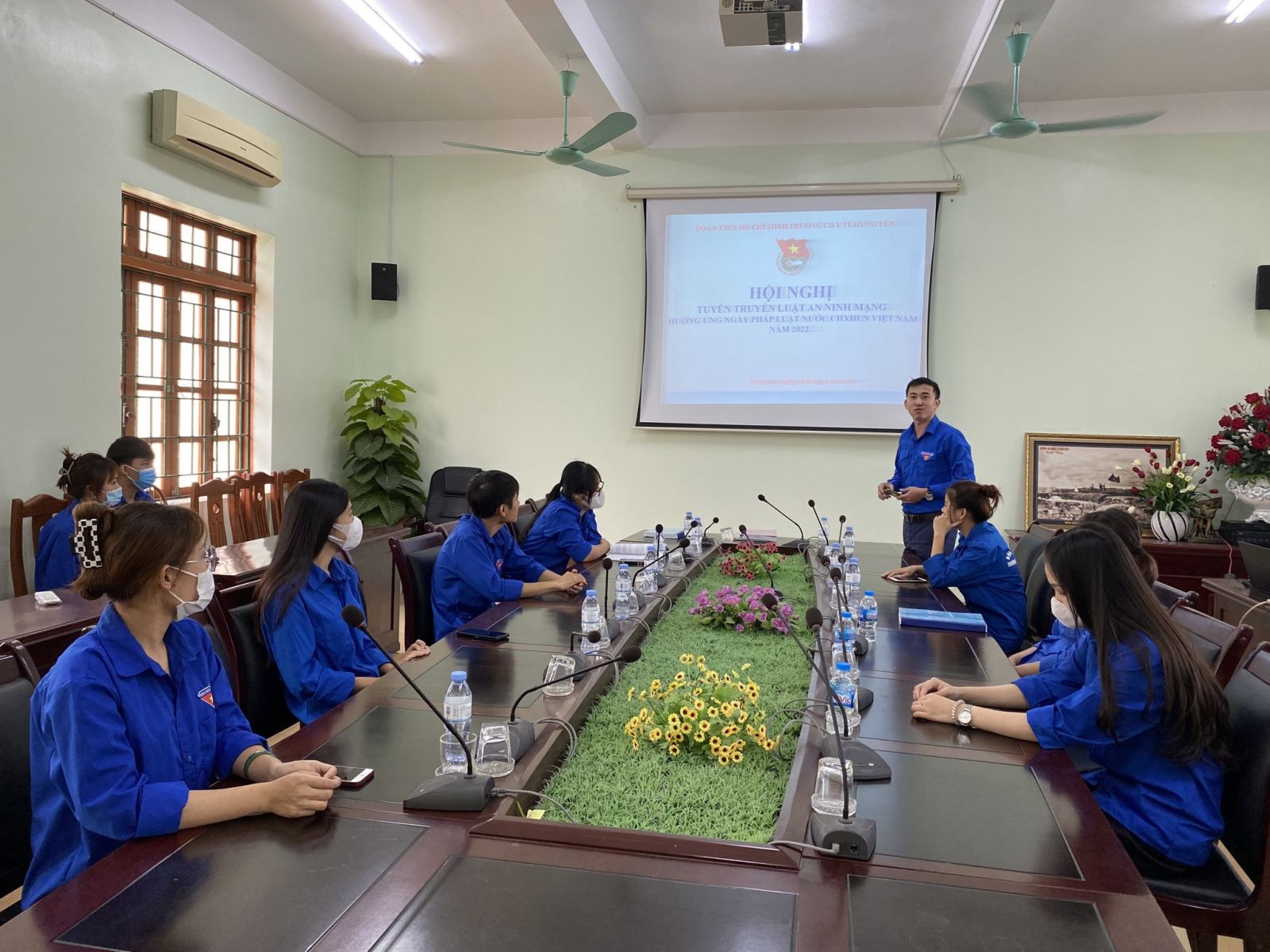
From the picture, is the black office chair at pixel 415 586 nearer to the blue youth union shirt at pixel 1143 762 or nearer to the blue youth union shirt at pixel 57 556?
the blue youth union shirt at pixel 57 556

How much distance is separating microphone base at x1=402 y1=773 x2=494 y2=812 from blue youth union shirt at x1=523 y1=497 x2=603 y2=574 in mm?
2442

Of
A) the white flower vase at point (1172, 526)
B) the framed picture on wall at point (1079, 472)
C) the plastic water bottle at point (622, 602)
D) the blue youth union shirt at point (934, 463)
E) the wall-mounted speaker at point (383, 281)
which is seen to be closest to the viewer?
the plastic water bottle at point (622, 602)

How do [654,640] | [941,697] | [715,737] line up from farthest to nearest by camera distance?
1. [654,640]
2. [941,697]
3. [715,737]

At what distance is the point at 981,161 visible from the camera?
5570 mm

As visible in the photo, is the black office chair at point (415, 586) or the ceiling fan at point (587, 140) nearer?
the black office chair at point (415, 586)

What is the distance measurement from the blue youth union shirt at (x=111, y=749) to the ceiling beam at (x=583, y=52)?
11.6 ft

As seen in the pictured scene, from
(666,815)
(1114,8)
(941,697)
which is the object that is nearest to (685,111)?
(1114,8)

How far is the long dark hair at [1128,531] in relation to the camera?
2143 mm

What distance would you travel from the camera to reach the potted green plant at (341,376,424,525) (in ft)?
19.7

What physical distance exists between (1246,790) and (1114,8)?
13.1 ft

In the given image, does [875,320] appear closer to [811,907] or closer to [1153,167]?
[1153,167]

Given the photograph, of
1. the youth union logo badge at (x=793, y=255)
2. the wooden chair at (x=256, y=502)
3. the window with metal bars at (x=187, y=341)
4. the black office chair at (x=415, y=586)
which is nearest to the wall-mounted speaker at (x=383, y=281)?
the window with metal bars at (x=187, y=341)

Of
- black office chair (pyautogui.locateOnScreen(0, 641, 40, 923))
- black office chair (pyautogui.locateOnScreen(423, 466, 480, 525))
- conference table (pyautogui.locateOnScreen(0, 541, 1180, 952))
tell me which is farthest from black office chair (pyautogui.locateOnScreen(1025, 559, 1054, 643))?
black office chair (pyautogui.locateOnScreen(423, 466, 480, 525))

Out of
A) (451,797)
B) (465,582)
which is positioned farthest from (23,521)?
(451,797)
